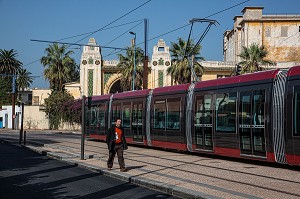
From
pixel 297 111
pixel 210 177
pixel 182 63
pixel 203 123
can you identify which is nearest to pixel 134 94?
pixel 203 123

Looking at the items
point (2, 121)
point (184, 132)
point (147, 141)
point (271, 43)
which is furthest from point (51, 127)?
point (184, 132)

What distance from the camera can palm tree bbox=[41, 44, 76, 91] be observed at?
66.1 metres

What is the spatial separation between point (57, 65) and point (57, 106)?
5.76 m

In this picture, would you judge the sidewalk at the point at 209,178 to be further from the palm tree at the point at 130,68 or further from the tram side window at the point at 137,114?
the palm tree at the point at 130,68

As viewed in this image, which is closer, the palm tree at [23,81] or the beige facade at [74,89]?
the beige facade at [74,89]

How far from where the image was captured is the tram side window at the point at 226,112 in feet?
55.5

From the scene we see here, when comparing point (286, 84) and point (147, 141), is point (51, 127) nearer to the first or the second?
point (147, 141)

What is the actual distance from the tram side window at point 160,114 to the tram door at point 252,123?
6.45m

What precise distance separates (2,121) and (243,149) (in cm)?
6971

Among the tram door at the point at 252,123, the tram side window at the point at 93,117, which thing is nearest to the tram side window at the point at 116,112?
the tram side window at the point at 93,117

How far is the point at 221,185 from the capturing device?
1133cm

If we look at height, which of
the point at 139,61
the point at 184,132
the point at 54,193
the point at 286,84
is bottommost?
the point at 54,193

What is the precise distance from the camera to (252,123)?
51.6ft

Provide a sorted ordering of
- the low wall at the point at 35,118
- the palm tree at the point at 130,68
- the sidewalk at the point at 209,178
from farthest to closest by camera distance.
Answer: the low wall at the point at 35,118 → the palm tree at the point at 130,68 → the sidewalk at the point at 209,178
